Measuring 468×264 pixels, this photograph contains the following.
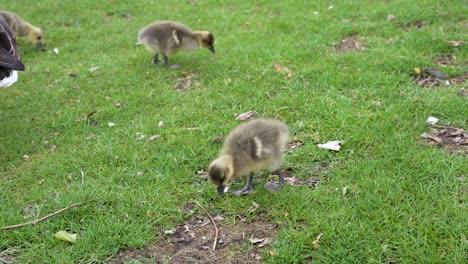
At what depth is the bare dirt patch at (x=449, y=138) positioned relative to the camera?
452 centimetres

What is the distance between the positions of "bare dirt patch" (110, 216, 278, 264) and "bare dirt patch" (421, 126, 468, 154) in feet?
6.63

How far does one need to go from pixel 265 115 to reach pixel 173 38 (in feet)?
7.26

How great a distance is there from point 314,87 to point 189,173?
2.31 metres

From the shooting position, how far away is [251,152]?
3.93 meters

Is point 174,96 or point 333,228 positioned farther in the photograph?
point 174,96

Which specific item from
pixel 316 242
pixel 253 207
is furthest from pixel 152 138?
pixel 316 242

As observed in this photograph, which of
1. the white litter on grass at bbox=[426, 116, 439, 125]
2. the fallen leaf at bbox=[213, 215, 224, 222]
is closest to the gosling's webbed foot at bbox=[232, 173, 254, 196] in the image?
the fallen leaf at bbox=[213, 215, 224, 222]

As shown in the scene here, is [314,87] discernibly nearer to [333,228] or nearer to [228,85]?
[228,85]

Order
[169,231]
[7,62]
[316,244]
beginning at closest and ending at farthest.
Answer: [316,244]
[169,231]
[7,62]

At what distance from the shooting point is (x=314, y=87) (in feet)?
19.7

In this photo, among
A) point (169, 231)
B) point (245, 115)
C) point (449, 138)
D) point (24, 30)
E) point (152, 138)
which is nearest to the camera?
point (169, 231)

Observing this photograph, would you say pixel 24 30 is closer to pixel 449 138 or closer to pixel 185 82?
pixel 185 82

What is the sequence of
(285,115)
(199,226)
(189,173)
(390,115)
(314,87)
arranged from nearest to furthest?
(199,226) < (189,173) < (390,115) < (285,115) < (314,87)

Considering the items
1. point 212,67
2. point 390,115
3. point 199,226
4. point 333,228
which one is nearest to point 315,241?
point 333,228
